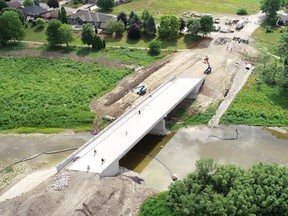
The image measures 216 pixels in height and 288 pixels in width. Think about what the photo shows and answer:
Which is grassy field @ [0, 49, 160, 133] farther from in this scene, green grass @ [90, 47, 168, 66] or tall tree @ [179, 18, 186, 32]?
tall tree @ [179, 18, 186, 32]

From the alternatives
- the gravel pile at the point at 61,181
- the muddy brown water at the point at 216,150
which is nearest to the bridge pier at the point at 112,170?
the muddy brown water at the point at 216,150

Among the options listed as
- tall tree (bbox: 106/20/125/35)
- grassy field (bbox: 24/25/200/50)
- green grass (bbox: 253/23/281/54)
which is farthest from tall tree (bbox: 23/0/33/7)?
green grass (bbox: 253/23/281/54)

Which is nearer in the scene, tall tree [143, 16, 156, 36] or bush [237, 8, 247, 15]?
tall tree [143, 16, 156, 36]

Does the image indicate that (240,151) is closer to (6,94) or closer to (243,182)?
(243,182)

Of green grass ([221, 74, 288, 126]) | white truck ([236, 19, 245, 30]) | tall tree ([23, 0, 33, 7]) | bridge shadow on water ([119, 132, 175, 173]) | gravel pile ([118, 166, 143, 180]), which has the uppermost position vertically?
tall tree ([23, 0, 33, 7])

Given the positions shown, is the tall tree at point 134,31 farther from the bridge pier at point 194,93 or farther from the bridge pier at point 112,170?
the bridge pier at point 112,170

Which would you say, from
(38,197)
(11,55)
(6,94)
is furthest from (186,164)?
(11,55)

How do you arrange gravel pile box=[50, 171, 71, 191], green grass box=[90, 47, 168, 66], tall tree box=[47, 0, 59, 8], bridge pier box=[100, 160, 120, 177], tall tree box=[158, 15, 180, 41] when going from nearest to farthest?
gravel pile box=[50, 171, 71, 191]
bridge pier box=[100, 160, 120, 177]
green grass box=[90, 47, 168, 66]
tall tree box=[158, 15, 180, 41]
tall tree box=[47, 0, 59, 8]
